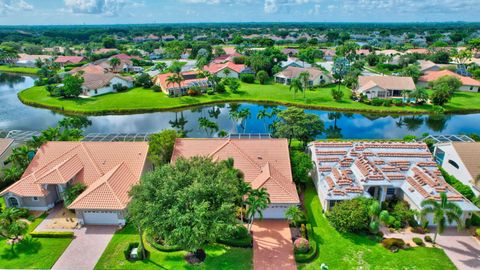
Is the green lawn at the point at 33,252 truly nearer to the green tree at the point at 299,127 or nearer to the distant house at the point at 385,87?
the green tree at the point at 299,127

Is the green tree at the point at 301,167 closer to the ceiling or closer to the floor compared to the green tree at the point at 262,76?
closer to the floor

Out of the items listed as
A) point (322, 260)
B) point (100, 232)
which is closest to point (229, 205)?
point (322, 260)

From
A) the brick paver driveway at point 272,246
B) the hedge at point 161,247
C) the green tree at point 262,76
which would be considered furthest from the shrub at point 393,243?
the green tree at point 262,76

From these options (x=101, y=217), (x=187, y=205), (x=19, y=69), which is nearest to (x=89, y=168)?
(x=101, y=217)

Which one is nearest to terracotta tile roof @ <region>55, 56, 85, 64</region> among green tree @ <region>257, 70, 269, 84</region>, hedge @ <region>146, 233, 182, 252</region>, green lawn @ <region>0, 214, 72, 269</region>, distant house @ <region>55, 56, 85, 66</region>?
distant house @ <region>55, 56, 85, 66</region>

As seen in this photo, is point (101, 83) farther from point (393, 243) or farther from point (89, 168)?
point (393, 243)

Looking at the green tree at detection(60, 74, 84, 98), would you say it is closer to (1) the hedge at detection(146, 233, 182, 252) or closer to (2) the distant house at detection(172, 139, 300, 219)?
(2) the distant house at detection(172, 139, 300, 219)

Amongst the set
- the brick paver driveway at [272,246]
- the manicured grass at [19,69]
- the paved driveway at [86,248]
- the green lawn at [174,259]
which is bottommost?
the brick paver driveway at [272,246]
